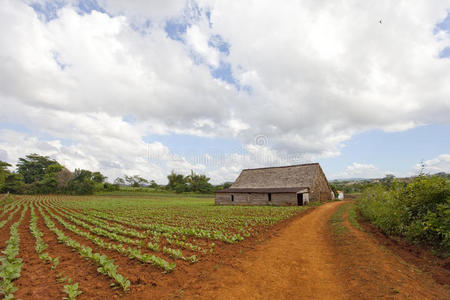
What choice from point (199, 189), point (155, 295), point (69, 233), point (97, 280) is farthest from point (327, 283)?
point (199, 189)

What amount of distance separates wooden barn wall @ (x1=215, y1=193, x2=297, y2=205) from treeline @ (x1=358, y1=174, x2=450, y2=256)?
18044mm

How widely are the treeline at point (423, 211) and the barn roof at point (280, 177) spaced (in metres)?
21.6

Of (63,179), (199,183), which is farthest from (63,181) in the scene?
(199,183)

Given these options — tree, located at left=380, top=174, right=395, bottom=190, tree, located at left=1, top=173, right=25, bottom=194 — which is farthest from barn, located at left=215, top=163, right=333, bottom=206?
tree, located at left=1, top=173, right=25, bottom=194

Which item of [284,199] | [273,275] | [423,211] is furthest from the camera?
[284,199]

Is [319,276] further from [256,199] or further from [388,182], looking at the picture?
[256,199]

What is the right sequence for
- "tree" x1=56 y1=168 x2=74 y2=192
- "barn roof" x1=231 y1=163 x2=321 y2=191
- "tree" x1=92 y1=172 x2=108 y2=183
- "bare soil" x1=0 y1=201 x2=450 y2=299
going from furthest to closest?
1. "tree" x1=92 y1=172 x2=108 y2=183
2. "tree" x1=56 y1=168 x2=74 y2=192
3. "barn roof" x1=231 y1=163 x2=321 y2=191
4. "bare soil" x1=0 y1=201 x2=450 y2=299

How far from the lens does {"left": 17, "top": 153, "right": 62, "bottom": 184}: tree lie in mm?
81500

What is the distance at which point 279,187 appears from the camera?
3272 cm

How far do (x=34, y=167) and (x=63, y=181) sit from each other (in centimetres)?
2744

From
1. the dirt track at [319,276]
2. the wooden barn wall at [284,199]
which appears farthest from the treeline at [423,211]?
the wooden barn wall at [284,199]

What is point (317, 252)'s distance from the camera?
25.9ft

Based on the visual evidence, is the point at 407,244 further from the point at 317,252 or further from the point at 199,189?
the point at 199,189

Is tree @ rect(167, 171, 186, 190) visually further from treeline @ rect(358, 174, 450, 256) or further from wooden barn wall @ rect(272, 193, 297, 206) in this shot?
treeline @ rect(358, 174, 450, 256)
